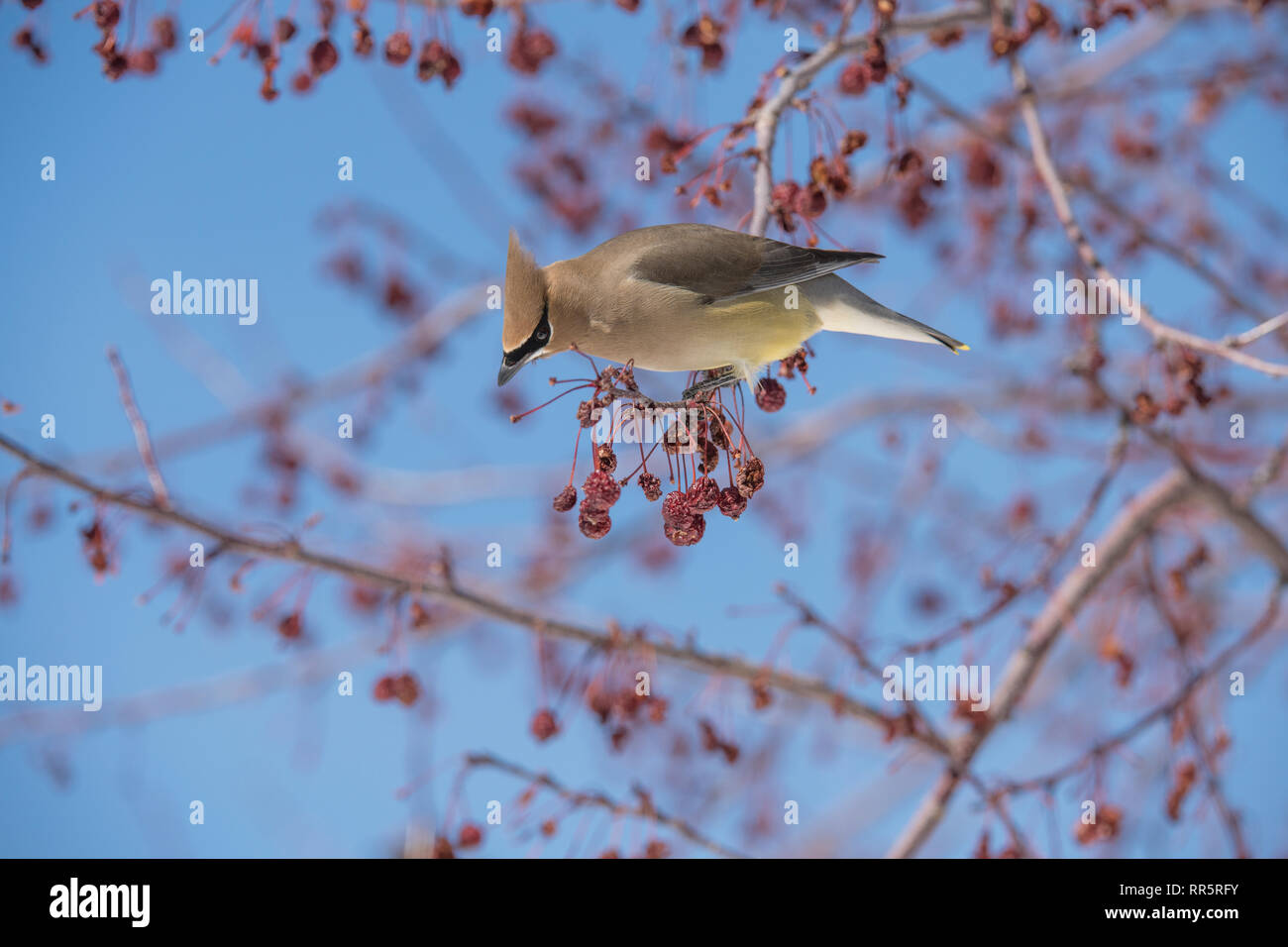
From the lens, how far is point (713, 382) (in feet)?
8.84

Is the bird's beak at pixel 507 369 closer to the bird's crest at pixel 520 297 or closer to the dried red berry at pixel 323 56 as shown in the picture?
the bird's crest at pixel 520 297

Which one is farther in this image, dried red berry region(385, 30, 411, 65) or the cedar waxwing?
dried red berry region(385, 30, 411, 65)

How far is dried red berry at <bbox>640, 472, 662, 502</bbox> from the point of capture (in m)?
2.11

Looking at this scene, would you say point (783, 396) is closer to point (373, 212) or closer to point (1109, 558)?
point (1109, 558)

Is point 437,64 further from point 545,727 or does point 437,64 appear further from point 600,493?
point 545,727

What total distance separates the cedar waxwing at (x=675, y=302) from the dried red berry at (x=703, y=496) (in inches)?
23.1

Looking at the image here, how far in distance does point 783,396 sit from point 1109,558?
1.50 metres

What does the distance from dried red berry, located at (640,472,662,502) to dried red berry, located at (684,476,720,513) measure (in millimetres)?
84

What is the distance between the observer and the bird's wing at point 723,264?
265 centimetres

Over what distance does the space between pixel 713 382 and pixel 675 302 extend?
0.74 ft

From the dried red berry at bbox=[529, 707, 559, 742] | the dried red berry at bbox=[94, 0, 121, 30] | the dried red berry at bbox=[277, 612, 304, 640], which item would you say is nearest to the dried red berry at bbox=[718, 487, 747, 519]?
the dried red berry at bbox=[529, 707, 559, 742]

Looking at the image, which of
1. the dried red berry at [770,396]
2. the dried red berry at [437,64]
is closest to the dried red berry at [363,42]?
the dried red berry at [437,64]

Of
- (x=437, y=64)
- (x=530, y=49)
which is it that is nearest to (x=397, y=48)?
(x=437, y=64)

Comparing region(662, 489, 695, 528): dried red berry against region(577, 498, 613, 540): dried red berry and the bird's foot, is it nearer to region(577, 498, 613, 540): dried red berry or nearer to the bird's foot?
region(577, 498, 613, 540): dried red berry
